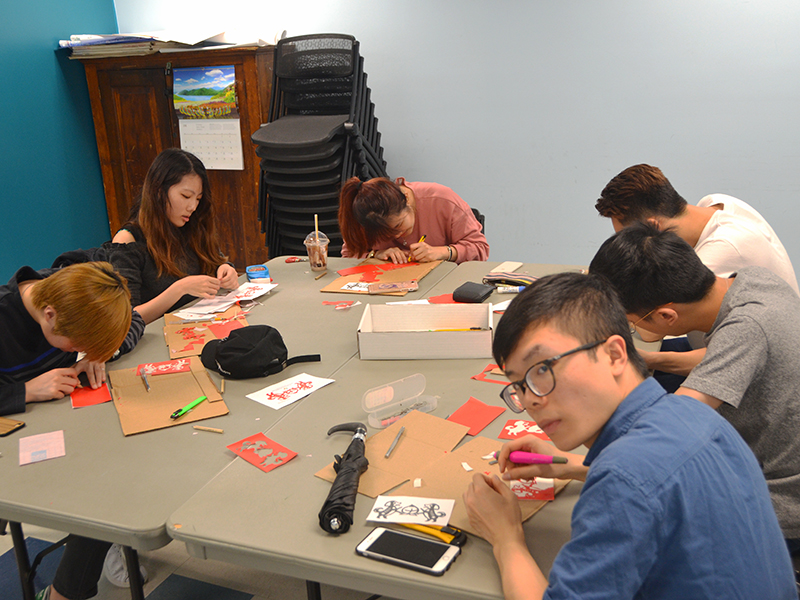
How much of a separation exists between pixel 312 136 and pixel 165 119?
4.76 feet

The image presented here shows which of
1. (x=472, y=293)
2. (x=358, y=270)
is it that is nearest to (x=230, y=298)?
(x=358, y=270)

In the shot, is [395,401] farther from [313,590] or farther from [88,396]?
[88,396]

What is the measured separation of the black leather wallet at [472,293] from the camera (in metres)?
2.08

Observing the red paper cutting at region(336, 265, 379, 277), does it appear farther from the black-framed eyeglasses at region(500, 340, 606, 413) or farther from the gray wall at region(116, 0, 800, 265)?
the black-framed eyeglasses at region(500, 340, 606, 413)

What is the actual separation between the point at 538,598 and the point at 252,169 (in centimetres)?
359

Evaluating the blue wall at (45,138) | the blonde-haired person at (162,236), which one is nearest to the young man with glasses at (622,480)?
the blonde-haired person at (162,236)

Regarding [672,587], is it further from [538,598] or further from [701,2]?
[701,2]

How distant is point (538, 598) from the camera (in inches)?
31.3

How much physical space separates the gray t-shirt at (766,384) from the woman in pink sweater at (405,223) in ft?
5.20

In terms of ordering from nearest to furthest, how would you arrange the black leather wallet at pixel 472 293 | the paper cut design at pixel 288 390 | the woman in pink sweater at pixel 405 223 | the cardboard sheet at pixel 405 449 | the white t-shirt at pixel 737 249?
the cardboard sheet at pixel 405 449 < the paper cut design at pixel 288 390 < the white t-shirt at pixel 737 249 < the black leather wallet at pixel 472 293 < the woman in pink sweater at pixel 405 223

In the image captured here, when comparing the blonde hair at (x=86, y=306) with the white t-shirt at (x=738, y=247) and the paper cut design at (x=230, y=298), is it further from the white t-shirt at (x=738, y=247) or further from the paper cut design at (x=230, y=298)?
the white t-shirt at (x=738, y=247)

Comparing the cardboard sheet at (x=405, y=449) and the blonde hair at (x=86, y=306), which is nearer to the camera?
the cardboard sheet at (x=405, y=449)

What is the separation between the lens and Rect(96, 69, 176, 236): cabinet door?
4.02 metres

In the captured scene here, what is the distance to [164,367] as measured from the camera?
1.65 m
